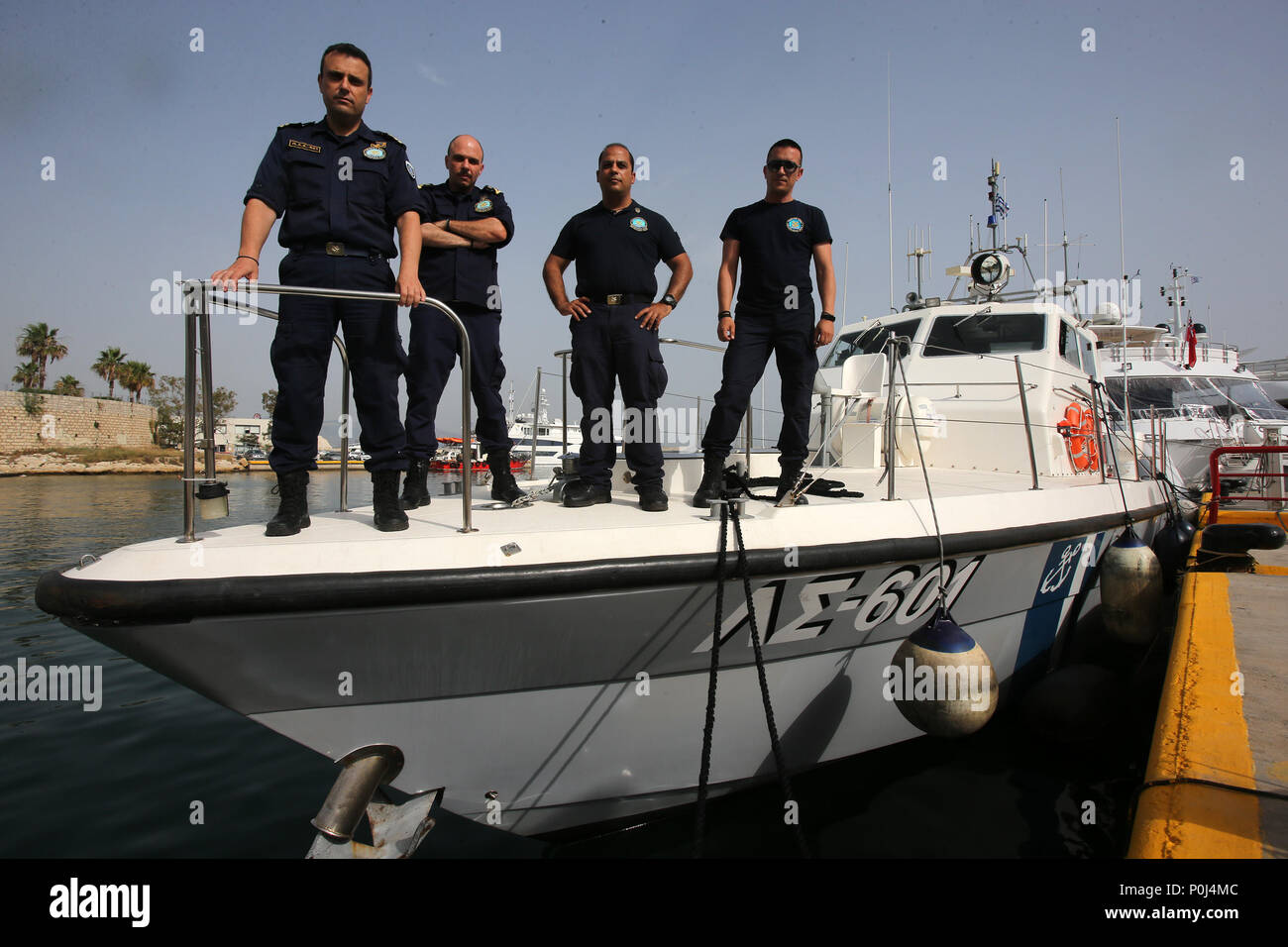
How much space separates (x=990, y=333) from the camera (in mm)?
5715

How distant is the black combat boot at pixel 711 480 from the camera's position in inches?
122

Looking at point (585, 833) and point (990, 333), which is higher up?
point (990, 333)

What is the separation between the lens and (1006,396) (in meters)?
5.28

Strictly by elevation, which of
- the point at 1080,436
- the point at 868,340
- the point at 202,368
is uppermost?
the point at 868,340

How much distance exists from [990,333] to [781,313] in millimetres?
3294

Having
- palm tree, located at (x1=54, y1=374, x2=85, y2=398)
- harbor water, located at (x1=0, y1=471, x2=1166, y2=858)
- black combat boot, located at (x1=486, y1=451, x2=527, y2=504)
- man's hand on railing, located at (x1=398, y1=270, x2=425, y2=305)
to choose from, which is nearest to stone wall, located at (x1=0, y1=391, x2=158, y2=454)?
palm tree, located at (x1=54, y1=374, x2=85, y2=398)

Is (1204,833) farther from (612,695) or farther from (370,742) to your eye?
(370,742)

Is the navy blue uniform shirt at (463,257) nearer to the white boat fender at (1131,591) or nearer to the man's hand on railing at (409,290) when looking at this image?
the man's hand on railing at (409,290)

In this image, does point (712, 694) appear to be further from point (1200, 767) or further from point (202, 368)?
point (202, 368)

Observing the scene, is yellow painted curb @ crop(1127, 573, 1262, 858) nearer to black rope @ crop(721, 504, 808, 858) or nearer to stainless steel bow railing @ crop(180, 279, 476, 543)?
black rope @ crop(721, 504, 808, 858)

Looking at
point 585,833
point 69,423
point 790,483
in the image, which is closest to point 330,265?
point 790,483

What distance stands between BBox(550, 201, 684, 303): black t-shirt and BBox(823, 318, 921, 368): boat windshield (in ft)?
11.6

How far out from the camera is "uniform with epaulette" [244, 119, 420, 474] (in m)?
2.47

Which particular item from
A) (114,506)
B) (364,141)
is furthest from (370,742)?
(114,506)
